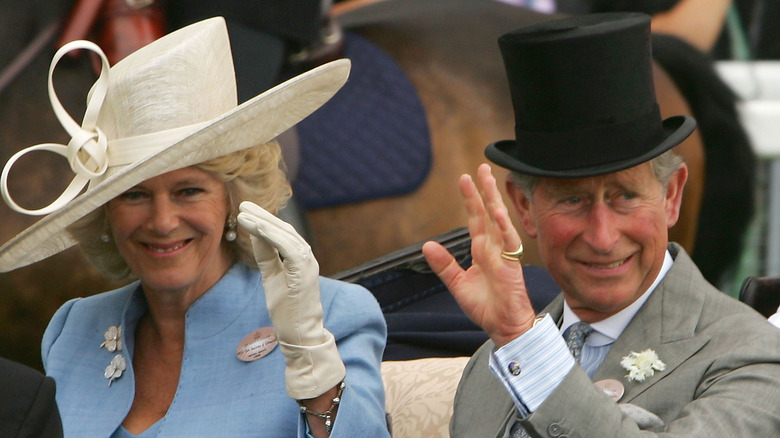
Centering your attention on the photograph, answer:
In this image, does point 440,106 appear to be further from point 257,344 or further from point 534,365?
point 534,365

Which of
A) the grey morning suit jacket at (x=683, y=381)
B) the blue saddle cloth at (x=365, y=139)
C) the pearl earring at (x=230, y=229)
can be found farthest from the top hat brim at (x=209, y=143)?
the blue saddle cloth at (x=365, y=139)

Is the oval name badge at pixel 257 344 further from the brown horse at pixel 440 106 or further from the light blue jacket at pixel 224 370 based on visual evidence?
the brown horse at pixel 440 106

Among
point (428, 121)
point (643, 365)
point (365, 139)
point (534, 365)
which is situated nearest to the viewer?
point (534, 365)

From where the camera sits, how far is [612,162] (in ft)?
7.40

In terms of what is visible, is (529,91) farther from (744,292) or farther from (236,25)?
(236,25)

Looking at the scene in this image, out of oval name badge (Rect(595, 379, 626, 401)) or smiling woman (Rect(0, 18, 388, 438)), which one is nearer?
oval name badge (Rect(595, 379, 626, 401))

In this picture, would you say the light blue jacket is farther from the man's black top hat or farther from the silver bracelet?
the man's black top hat

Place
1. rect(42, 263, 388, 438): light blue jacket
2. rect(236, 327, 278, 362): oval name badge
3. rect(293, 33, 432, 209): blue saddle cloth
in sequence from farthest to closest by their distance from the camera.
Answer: rect(293, 33, 432, 209): blue saddle cloth, rect(236, 327, 278, 362): oval name badge, rect(42, 263, 388, 438): light blue jacket

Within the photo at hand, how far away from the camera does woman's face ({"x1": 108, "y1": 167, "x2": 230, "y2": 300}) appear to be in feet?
8.64

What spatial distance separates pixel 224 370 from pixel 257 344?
0.27 ft

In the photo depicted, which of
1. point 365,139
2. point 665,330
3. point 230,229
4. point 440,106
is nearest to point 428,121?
point 440,106

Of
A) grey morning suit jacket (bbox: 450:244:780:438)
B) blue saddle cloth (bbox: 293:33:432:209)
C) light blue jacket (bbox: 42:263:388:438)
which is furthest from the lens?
blue saddle cloth (bbox: 293:33:432:209)

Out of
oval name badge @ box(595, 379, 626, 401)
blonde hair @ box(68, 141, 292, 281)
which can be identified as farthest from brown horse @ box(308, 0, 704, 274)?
oval name badge @ box(595, 379, 626, 401)

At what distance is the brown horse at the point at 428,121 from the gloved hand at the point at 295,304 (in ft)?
6.42
